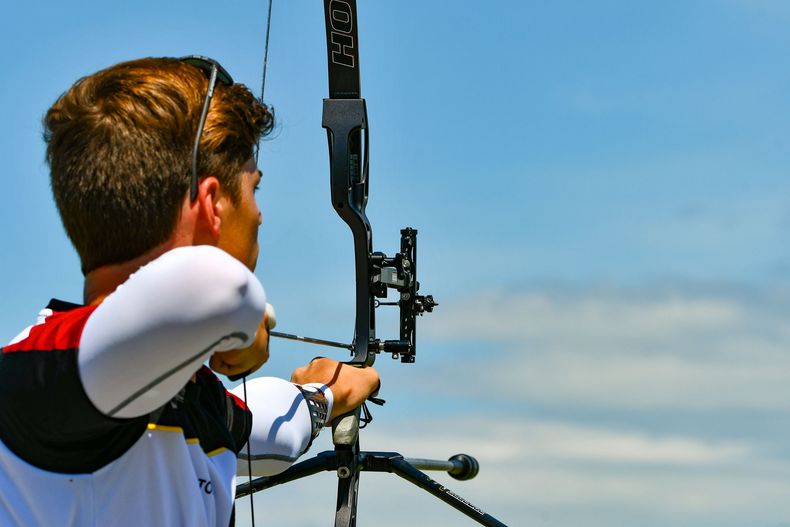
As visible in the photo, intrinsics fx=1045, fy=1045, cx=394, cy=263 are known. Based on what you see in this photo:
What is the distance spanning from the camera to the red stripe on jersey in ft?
4.45

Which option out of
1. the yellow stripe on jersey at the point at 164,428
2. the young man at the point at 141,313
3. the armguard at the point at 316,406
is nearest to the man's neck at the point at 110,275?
the young man at the point at 141,313

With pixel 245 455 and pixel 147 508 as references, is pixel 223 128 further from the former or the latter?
pixel 245 455

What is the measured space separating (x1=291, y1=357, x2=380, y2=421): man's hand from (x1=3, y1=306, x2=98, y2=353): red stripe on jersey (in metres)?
1.49

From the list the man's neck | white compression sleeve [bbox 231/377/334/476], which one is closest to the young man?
the man's neck

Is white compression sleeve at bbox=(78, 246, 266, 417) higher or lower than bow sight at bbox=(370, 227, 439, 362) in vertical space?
lower

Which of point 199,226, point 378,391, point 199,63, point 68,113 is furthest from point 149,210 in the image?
point 378,391

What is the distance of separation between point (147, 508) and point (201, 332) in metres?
0.40

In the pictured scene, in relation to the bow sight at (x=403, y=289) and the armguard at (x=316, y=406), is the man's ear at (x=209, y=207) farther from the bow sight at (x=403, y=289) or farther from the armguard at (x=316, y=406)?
the bow sight at (x=403, y=289)

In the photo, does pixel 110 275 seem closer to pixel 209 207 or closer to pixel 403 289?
pixel 209 207

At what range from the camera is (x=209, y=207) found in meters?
1.57

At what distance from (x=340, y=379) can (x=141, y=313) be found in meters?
1.78

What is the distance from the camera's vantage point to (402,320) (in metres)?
3.86

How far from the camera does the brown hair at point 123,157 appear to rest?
1.50 metres

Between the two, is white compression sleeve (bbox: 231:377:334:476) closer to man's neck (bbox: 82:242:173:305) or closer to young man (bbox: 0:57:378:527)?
young man (bbox: 0:57:378:527)
